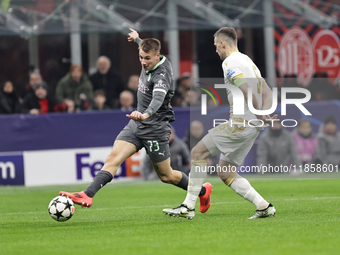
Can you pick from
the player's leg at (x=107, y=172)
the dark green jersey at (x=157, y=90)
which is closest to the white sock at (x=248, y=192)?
the dark green jersey at (x=157, y=90)

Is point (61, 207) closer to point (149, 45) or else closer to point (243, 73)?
point (149, 45)

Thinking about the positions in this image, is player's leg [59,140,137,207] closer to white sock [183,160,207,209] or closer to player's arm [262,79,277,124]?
white sock [183,160,207,209]

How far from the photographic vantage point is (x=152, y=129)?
7.32 metres

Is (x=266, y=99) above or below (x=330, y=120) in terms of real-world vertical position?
above

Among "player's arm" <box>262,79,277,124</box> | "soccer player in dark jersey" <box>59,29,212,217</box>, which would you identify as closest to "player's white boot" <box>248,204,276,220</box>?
"soccer player in dark jersey" <box>59,29,212,217</box>

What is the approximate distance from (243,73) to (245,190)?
52.0 inches

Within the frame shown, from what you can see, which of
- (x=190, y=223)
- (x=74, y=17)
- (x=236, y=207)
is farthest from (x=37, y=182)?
(x=190, y=223)

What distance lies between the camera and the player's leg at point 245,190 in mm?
6910

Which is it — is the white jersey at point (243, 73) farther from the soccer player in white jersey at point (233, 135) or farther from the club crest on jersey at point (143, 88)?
the club crest on jersey at point (143, 88)

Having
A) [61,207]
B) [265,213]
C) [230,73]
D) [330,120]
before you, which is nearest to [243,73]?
[230,73]

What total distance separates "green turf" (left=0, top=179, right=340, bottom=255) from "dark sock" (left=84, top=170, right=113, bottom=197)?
358 mm

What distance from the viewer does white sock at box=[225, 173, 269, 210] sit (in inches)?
272

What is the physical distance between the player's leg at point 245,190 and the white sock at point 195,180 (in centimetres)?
21

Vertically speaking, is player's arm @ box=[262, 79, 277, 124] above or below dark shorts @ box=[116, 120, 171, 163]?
above
